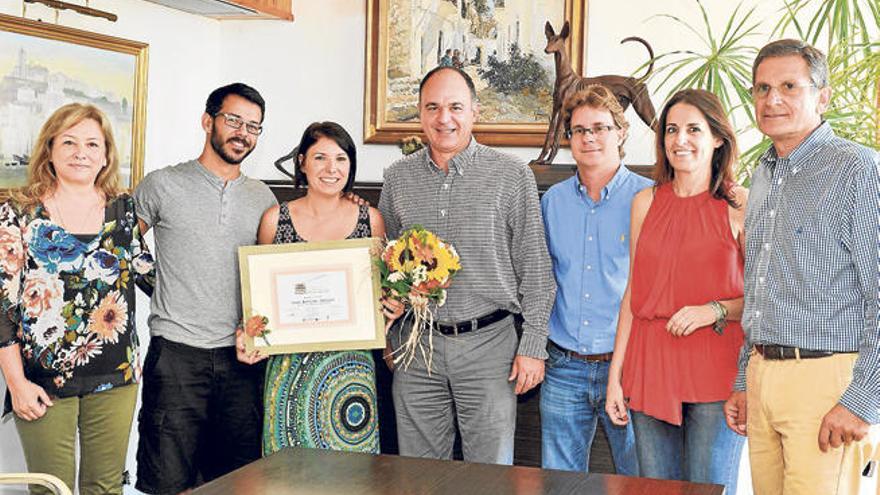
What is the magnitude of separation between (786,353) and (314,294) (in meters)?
1.46

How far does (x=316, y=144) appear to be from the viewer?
3346 mm

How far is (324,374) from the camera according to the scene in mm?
3340

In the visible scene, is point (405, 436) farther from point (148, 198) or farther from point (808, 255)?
point (808, 255)

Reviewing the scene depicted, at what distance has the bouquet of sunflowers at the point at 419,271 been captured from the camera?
3.13 m

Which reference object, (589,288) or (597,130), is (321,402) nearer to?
(589,288)

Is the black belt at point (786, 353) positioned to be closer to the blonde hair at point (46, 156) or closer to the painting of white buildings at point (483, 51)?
the blonde hair at point (46, 156)

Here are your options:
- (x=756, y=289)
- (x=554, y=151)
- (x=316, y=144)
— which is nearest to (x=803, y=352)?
(x=756, y=289)

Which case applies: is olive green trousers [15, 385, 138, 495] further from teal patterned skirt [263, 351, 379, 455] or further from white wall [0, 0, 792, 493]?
white wall [0, 0, 792, 493]

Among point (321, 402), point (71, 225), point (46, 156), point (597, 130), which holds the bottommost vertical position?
point (321, 402)

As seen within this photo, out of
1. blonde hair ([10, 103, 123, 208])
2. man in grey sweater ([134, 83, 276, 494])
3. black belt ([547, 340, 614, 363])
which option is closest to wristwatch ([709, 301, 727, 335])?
black belt ([547, 340, 614, 363])

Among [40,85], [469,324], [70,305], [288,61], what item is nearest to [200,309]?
[70,305]

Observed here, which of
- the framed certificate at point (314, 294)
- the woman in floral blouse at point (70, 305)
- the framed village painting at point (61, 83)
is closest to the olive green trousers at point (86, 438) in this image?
the woman in floral blouse at point (70, 305)

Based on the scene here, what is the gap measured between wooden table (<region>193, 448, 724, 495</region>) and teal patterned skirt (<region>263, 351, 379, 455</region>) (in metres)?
0.78

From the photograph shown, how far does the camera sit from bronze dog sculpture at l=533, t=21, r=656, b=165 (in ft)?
14.9
